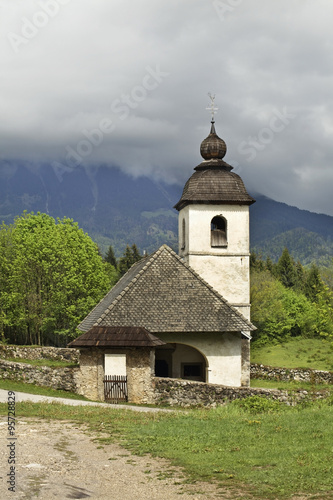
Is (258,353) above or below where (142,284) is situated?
below

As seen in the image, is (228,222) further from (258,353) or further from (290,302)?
(290,302)

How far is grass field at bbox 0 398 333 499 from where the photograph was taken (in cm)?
926

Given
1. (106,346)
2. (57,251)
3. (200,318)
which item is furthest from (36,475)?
(57,251)

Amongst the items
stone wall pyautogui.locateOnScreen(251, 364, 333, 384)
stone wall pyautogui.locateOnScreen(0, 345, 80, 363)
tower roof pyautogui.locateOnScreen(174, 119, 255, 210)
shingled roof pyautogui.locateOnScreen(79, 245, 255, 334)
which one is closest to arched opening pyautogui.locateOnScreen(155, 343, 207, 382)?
shingled roof pyautogui.locateOnScreen(79, 245, 255, 334)

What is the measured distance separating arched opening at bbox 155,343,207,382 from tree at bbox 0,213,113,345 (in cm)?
1530

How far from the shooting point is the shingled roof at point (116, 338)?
22969 mm

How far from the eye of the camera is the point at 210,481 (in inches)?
369

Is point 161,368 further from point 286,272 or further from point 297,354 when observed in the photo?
point 286,272

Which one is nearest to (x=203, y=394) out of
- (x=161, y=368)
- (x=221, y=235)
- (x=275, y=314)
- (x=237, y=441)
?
(x=161, y=368)

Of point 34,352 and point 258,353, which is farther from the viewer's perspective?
point 258,353

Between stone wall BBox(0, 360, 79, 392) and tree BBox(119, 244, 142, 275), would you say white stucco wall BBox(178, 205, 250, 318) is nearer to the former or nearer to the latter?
stone wall BBox(0, 360, 79, 392)

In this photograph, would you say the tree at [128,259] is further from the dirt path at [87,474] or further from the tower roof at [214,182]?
the dirt path at [87,474]

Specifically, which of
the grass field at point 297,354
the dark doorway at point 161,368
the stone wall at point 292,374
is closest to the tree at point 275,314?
the grass field at point 297,354

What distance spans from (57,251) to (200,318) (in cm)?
2110
